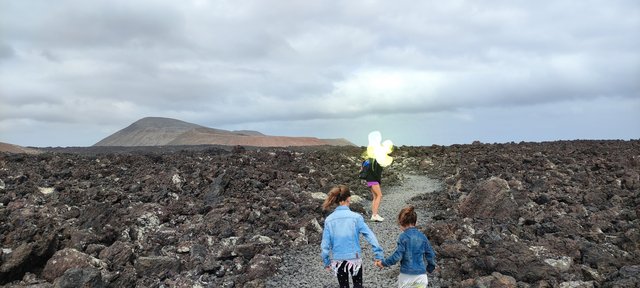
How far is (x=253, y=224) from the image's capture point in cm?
1422

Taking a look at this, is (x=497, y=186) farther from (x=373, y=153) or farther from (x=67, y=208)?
(x=67, y=208)

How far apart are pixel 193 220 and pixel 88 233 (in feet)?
10.6

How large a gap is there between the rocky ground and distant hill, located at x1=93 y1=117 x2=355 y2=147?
41267 millimetres

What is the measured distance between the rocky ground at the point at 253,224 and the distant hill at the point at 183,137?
4127 centimetres

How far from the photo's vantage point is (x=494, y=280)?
897 centimetres

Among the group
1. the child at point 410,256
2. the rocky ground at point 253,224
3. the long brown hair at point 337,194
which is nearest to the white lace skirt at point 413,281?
the child at point 410,256

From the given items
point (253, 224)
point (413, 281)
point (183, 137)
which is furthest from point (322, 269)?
point (183, 137)

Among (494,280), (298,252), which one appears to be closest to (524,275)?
(494,280)

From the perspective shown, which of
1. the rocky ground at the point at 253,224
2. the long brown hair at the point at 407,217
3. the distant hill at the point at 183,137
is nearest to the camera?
the long brown hair at the point at 407,217

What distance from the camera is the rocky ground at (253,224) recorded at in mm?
9953

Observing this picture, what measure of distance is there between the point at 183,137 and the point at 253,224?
60321mm

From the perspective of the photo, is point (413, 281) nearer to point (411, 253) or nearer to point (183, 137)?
point (411, 253)

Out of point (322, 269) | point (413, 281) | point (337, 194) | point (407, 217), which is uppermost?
point (337, 194)

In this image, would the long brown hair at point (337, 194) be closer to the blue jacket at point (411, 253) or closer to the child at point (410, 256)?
the child at point (410, 256)
